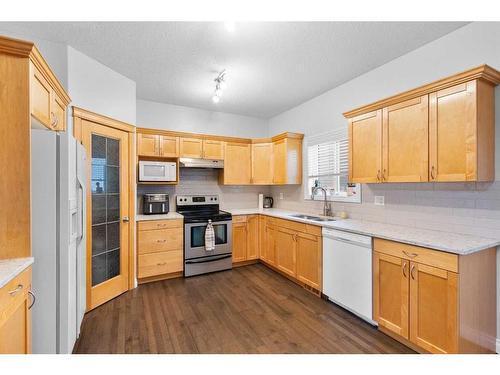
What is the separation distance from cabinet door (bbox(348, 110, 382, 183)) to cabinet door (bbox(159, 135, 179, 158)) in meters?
2.58

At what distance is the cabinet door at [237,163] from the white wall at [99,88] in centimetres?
164

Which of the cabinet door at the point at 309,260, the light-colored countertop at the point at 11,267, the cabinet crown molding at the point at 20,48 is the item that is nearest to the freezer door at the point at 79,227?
the light-colored countertop at the point at 11,267

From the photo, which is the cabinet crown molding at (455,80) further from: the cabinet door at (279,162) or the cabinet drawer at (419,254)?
the cabinet door at (279,162)

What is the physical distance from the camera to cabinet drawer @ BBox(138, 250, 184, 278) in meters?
3.31

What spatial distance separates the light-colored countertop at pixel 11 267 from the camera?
123 cm

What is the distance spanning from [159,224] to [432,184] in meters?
3.27

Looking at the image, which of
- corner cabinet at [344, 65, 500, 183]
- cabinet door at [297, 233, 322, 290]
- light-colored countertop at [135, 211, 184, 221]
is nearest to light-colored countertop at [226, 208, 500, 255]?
cabinet door at [297, 233, 322, 290]

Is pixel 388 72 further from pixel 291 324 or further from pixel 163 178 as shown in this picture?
pixel 163 178

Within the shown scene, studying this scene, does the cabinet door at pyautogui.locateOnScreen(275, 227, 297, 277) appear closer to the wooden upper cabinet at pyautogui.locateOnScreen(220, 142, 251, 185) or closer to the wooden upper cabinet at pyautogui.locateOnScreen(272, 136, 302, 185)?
the wooden upper cabinet at pyautogui.locateOnScreen(272, 136, 302, 185)

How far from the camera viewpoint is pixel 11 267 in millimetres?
1361

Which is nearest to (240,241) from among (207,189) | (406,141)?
(207,189)

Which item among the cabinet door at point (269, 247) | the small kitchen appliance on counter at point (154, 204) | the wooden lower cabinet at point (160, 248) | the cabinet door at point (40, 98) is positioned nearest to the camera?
the cabinet door at point (40, 98)

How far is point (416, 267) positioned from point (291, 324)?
4.05 ft
